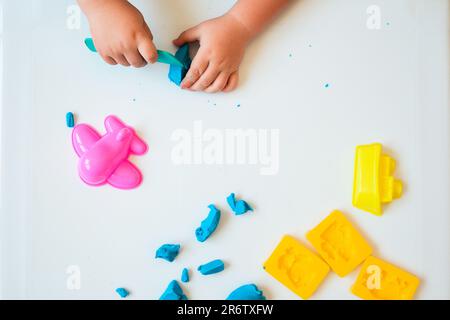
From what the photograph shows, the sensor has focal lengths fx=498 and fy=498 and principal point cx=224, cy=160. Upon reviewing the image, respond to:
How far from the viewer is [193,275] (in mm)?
606

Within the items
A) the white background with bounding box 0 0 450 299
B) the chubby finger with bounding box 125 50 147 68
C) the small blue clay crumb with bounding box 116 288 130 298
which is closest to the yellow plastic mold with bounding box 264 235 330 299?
the white background with bounding box 0 0 450 299

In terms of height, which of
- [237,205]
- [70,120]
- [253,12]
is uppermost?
[253,12]

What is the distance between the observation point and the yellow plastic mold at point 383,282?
60 centimetres

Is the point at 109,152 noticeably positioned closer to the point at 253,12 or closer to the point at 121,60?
the point at 121,60

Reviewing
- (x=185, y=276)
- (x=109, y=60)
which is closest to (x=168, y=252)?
(x=185, y=276)

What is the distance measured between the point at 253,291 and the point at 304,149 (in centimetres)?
18

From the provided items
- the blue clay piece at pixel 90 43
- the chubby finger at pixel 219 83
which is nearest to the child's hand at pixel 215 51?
the chubby finger at pixel 219 83

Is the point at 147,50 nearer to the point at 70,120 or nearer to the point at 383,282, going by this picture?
the point at 70,120

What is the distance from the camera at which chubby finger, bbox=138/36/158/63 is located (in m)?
0.57

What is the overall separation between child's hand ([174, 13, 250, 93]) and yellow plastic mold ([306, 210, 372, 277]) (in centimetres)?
21

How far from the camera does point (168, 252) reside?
1.95 ft

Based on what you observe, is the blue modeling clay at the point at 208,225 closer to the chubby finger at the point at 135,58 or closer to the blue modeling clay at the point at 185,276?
the blue modeling clay at the point at 185,276

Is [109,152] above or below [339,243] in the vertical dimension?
above

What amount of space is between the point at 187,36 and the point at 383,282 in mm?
384
